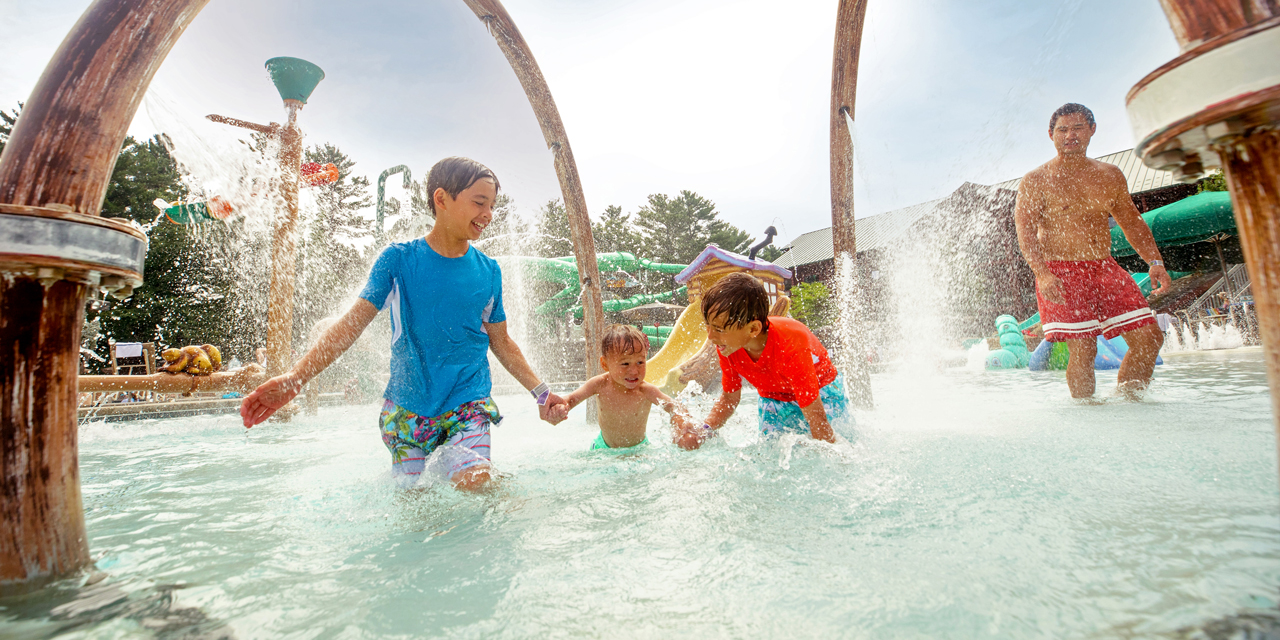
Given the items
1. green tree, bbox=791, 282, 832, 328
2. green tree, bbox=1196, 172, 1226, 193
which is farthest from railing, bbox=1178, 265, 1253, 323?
green tree, bbox=791, 282, 832, 328

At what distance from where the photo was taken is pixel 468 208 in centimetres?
231

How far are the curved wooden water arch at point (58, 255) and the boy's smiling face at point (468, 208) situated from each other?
1.03 m

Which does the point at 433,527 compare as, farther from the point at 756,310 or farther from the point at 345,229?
the point at 345,229

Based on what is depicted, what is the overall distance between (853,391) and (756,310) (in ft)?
7.92

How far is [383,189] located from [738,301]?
6518 mm

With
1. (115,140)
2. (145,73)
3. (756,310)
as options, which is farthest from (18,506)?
(756,310)

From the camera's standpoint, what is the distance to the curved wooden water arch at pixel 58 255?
45.9 inches

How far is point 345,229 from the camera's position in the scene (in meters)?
7.97

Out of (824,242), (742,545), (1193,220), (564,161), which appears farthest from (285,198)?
(824,242)

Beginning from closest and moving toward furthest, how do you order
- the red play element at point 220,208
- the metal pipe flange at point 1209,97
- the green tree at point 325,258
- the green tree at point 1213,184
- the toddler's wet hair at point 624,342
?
1. the metal pipe flange at point 1209,97
2. the toddler's wet hair at point 624,342
3. the red play element at point 220,208
4. the green tree at point 325,258
5. the green tree at point 1213,184

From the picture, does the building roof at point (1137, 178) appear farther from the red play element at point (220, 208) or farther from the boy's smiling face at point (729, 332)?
the red play element at point (220, 208)

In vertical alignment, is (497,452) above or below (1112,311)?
below

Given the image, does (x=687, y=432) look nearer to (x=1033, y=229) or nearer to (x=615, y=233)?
(x=1033, y=229)

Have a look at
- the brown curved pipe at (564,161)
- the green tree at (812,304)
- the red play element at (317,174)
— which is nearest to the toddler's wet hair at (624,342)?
the brown curved pipe at (564,161)
